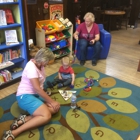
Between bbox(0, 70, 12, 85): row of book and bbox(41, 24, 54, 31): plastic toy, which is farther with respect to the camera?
bbox(41, 24, 54, 31): plastic toy

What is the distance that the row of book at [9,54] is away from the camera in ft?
8.13

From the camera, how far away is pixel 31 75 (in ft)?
5.47

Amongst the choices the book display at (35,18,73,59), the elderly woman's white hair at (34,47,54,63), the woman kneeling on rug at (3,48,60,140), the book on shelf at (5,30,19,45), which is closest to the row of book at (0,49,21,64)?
the book on shelf at (5,30,19,45)

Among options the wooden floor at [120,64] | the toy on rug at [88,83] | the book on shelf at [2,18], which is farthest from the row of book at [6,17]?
the toy on rug at [88,83]

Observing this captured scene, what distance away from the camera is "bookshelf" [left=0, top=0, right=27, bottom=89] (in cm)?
238

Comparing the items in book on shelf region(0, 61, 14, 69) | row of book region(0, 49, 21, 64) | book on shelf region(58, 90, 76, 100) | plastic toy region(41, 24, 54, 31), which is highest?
plastic toy region(41, 24, 54, 31)

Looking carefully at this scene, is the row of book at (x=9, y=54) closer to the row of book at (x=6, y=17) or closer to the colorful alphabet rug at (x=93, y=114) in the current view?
the row of book at (x=6, y=17)

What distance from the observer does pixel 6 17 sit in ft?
7.79

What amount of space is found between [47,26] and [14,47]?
0.84m

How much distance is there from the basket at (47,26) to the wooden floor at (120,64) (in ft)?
2.15

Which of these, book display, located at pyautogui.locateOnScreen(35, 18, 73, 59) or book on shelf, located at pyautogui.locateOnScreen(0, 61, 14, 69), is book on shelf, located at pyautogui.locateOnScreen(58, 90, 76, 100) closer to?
book on shelf, located at pyautogui.locateOnScreen(0, 61, 14, 69)

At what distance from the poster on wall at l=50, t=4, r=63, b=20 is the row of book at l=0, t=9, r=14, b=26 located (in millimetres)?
1149

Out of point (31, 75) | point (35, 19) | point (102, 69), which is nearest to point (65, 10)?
point (35, 19)

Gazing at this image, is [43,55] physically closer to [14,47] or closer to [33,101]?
[33,101]
